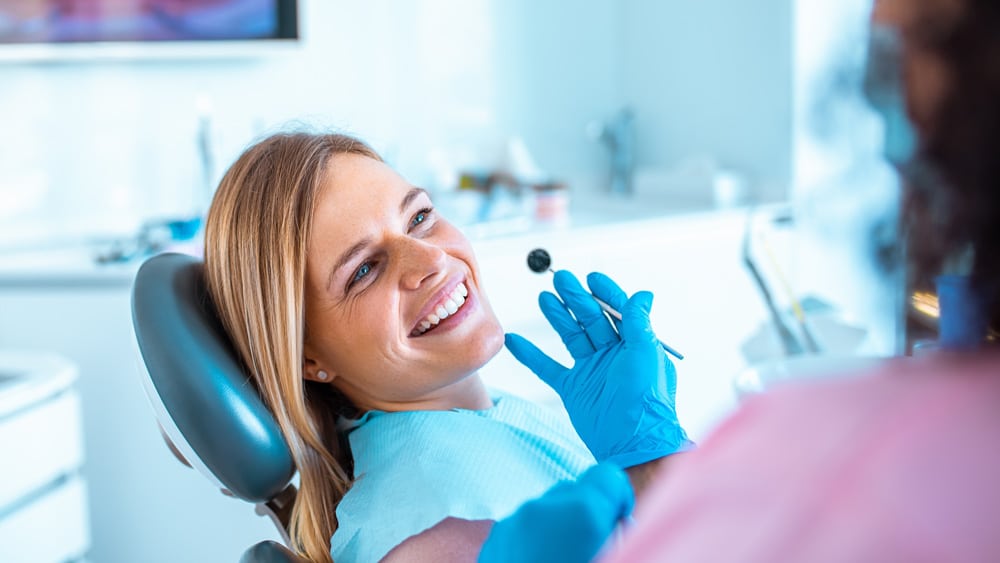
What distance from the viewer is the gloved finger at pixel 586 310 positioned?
110cm

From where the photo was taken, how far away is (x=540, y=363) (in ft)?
3.65

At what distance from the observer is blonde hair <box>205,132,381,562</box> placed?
1070 mm

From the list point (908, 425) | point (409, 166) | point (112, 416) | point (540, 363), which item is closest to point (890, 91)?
point (908, 425)

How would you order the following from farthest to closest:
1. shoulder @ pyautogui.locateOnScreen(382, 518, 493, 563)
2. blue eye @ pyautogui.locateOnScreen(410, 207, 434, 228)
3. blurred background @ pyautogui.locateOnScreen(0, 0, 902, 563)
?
blurred background @ pyautogui.locateOnScreen(0, 0, 902, 563) → blue eye @ pyautogui.locateOnScreen(410, 207, 434, 228) → shoulder @ pyautogui.locateOnScreen(382, 518, 493, 563)

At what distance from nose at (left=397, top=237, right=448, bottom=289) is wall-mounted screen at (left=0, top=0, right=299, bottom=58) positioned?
1.51 m

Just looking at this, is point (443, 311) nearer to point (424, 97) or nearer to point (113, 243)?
point (113, 243)

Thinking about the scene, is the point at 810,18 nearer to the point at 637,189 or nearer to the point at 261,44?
the point at 637,189

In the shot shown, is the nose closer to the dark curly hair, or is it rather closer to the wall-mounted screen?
the dark curly hair

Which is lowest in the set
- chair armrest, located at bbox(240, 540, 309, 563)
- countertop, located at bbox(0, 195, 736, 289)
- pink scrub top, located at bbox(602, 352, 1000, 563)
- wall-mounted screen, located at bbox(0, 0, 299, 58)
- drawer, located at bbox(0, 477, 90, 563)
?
drawer, located at bbox(0, 477, 90, 563)

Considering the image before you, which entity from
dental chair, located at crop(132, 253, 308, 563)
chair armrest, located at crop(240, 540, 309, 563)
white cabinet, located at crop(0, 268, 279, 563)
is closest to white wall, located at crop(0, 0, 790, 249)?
white cabinet, located at crop(0, 268, 279, 563)

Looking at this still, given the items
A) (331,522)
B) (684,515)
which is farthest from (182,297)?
(684,515)

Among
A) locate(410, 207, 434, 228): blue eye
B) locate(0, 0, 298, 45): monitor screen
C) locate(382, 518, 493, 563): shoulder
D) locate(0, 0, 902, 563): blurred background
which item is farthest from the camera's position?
locate(0, 0, 298, 45): monitor screen

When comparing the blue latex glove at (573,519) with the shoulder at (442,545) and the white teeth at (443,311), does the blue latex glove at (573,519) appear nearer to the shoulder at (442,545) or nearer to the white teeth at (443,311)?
the shoulder at (442,545)

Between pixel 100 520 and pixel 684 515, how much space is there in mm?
1812
